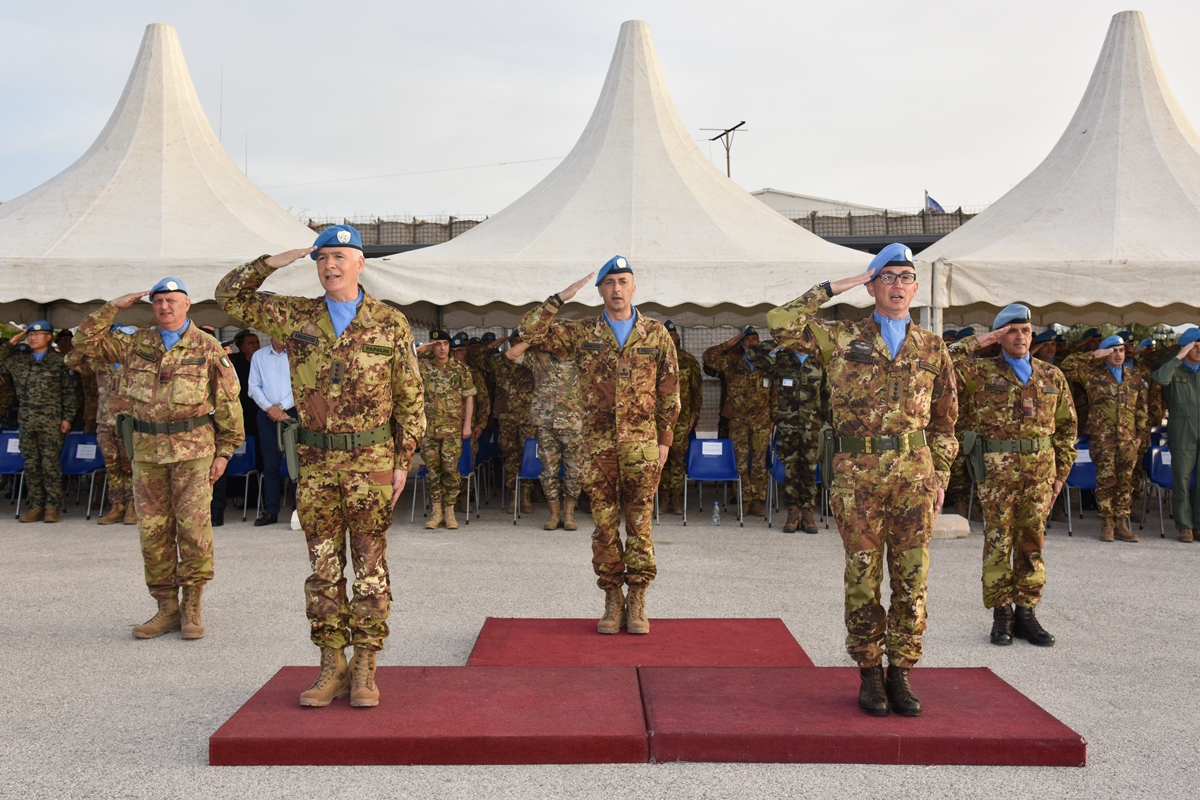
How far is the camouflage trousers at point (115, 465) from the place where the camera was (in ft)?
31.9

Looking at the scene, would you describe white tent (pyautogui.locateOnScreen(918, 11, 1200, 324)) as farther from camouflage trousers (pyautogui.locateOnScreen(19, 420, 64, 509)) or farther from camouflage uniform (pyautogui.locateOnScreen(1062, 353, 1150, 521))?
camouflage trousers (pyautogui.locateOnScreen(19, 420, 64, 509))

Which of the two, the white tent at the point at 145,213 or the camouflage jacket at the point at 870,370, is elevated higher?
Result: the white tent at the point at 145,213

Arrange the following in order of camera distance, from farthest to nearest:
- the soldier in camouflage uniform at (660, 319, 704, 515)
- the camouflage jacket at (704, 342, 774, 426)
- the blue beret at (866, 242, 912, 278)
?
1. the soldier in camouflage uniform at (660, 319, 704, 515)
2. the camouflage jacket at (704, 342, 774, 426)
3. the blue beret at (866, 242, 912, 278)

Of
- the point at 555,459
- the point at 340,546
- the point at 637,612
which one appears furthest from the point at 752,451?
the point at 340,546

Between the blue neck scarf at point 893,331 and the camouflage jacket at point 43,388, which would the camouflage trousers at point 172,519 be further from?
the camouflage jacket at point 43,388

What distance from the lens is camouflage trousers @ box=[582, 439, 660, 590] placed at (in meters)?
5.47

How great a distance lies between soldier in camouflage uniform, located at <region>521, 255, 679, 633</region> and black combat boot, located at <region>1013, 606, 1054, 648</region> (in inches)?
83.9

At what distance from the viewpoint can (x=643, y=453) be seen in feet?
18.0

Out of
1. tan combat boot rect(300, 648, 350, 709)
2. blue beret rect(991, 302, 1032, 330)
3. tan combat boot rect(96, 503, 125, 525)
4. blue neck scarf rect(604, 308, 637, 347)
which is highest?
blue beret rect(991, 302, 1032, 330)

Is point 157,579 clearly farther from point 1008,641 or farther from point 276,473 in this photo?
point 1008,641

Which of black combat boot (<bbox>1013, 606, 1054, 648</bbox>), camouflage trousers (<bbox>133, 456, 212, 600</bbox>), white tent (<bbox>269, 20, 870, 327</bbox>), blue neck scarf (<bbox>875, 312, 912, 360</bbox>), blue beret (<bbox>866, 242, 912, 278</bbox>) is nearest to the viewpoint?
blue beret (<bbox>866, 242, 912, 278</bbox>)

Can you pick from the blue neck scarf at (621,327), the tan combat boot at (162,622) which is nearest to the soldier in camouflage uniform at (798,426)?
the blue neck scarf at (621,327)

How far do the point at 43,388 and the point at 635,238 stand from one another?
6094 millimetres

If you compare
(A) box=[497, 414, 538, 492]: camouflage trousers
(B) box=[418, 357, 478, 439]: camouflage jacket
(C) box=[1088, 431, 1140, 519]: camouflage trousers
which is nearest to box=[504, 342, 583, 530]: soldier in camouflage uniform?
(B) box=[418, 357, 478, 439]: camouflage jacket
